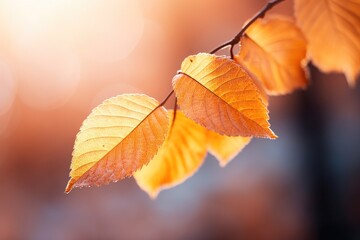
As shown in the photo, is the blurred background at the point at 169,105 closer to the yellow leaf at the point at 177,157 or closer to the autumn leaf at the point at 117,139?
the yellow leaf at the point at 177,157

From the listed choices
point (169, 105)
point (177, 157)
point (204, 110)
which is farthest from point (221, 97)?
point (169, 105)

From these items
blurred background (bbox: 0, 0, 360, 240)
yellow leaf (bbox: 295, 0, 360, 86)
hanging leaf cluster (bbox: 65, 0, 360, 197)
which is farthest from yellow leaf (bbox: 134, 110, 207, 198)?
blurred background (bbox: 0, 0, 360, 240)

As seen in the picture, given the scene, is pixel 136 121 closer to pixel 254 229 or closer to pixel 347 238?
pixel 347 238

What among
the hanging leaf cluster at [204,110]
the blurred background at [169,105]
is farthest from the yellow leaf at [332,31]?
the blurred background at [169,105]

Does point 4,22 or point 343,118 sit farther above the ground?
point 4,22

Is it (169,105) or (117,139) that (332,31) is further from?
(169,105)

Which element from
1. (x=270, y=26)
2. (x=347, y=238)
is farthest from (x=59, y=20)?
(x=270, y=26)
